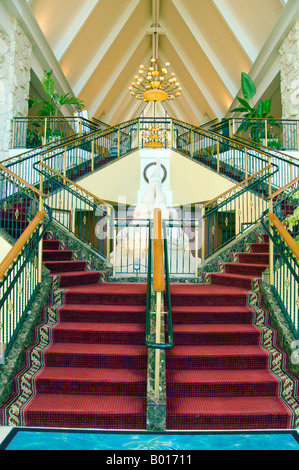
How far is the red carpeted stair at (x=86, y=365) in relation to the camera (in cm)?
292

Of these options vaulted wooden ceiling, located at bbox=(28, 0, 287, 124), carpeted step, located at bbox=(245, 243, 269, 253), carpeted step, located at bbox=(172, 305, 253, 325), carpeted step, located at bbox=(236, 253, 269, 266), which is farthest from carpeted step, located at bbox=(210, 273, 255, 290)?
vaulted wooden ceiling, located at bbox=(28, 0, 287, 124)

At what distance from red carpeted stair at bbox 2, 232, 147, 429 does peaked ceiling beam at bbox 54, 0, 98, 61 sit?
12364 mm

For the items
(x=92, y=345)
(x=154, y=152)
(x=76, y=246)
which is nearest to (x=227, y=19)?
(x=154, y=152)

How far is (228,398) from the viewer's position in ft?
10.5

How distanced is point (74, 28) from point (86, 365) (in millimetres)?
14258

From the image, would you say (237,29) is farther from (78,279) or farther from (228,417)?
(228,417)

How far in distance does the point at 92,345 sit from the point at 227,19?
14272mm

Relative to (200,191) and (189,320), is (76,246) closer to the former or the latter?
(189,320)

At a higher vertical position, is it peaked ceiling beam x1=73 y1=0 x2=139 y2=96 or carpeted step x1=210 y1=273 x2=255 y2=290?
peaked ceiling beam x1=73 y1=0 x2=139 y2=96

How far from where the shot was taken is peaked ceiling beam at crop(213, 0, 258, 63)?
→ 1356 cm

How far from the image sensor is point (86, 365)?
3.51m

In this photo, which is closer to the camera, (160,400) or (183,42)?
(160,400)

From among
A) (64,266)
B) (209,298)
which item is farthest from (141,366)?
(64,266)

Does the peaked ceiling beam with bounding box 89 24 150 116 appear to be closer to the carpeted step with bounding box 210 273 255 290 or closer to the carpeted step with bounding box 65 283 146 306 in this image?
the carpeted step with bounding box 210 273 255 290
